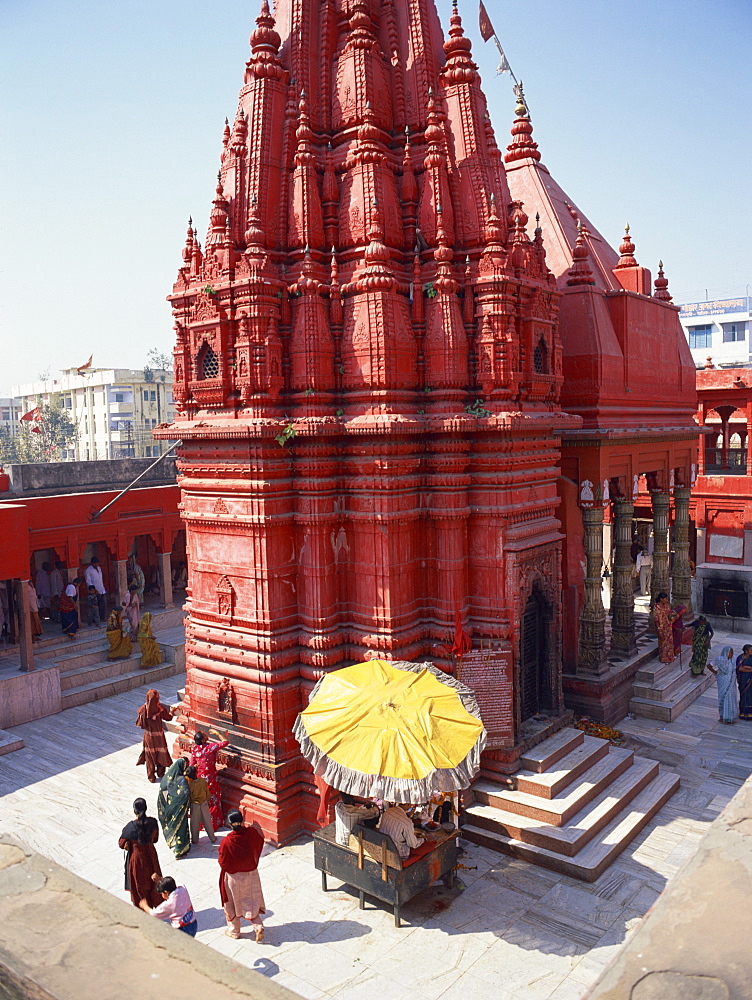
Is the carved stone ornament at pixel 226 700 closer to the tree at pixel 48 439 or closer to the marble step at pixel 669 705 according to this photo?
the marble step at pixel 669 705

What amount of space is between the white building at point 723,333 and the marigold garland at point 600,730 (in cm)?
5039

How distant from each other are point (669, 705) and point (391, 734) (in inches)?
321

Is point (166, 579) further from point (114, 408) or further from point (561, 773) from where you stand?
point (114, 408)

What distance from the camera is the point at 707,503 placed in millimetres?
22328

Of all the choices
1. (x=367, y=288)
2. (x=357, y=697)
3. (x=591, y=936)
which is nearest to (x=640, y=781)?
(x=591, y=936)

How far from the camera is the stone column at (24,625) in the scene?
47.9ft

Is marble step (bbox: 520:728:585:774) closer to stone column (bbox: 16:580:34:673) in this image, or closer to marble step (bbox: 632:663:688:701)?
marble step (bbox: 632:663:688:701)

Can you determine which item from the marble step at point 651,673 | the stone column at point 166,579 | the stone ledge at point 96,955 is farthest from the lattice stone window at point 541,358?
the stone column at point 166,579

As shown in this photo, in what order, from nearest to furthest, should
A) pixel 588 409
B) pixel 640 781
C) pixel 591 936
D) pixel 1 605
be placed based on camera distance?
pixel 591 936
pixel 640 781
pixel 588 409
pixel 1 605

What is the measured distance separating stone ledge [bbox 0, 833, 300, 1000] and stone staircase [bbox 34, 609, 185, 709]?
1362 centimetres

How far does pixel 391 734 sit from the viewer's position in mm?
6988

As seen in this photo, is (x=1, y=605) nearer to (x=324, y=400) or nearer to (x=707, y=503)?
(x=324, y=400)

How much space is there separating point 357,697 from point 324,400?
4.06 m

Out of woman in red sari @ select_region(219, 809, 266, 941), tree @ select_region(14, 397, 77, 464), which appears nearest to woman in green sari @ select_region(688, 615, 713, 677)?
woman in red sari @ select_region(219, 809, 266, 941)
